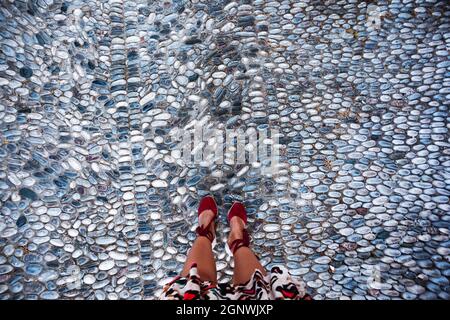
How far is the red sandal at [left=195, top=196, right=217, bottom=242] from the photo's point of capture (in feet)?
6.77

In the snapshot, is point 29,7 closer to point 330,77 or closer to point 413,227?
point 330,77

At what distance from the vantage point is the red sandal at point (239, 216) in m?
2.01

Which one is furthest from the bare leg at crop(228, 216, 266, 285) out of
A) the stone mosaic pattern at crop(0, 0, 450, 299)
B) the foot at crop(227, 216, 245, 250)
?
the stone mosaic pattern at crop(0, 0, 450, 299)

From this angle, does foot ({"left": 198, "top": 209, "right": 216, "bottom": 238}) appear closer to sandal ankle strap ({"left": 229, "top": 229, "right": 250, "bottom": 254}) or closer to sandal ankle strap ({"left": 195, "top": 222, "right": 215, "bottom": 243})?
sandal ankle strap ({"left": 195, "top": 222, "right": 215, "bottom": 243})

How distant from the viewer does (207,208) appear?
7.02ft

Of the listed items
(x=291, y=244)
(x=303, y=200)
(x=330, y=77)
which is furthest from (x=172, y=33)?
(x=291, y=244)

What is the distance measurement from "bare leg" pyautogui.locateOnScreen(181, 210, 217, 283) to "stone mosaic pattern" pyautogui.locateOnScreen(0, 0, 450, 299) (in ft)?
0.38

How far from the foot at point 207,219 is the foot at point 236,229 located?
9 cm

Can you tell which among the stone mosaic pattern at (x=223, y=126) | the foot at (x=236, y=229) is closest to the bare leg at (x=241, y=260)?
the foot at (x=236, y=229)

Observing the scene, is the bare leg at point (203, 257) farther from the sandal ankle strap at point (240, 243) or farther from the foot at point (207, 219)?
the sandal ankle strap at point (240, 243)

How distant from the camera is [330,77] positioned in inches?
99.7

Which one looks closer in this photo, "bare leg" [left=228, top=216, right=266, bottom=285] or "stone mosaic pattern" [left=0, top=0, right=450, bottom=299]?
"bare leg" [left=228, top=216, right=266, bottom=285]

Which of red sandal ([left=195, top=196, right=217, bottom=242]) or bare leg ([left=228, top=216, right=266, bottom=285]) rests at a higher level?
red sandal ([left=195, top=196, right=217, bottom=242])

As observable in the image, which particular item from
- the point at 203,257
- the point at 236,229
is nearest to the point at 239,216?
the point at 236,229
